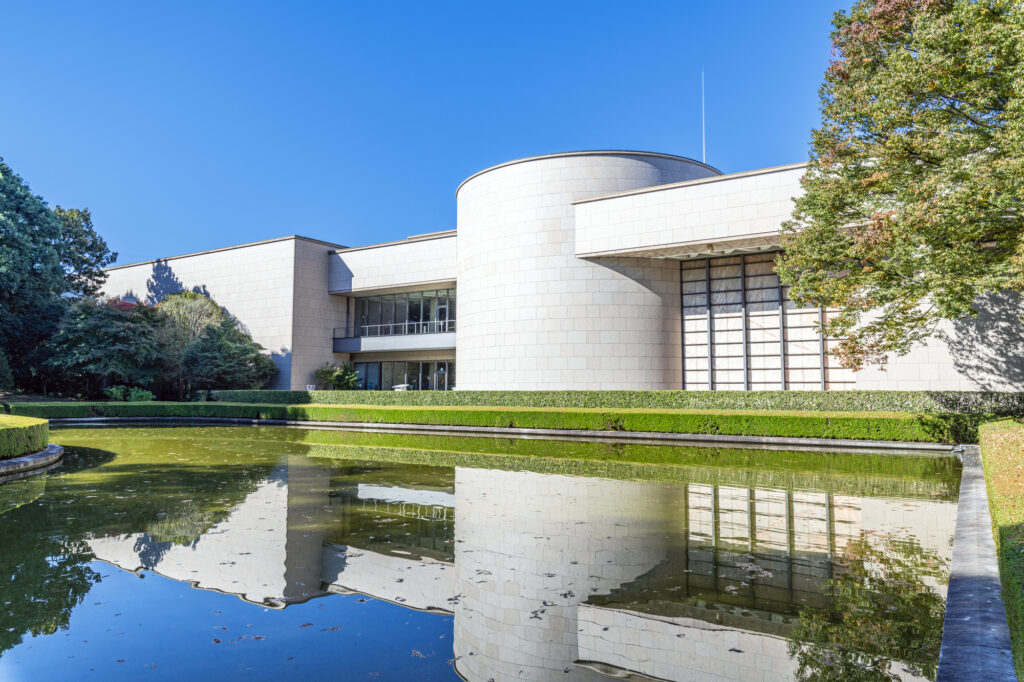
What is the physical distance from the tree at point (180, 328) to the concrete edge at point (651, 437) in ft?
21.1

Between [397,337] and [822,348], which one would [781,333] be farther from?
[397,337]

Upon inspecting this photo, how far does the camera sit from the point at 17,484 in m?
9.85

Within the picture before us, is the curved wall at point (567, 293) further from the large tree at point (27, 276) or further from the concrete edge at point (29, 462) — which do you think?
the large tree at point (27, 276)

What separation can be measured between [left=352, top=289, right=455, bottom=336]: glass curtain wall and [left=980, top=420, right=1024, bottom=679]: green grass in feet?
85.3

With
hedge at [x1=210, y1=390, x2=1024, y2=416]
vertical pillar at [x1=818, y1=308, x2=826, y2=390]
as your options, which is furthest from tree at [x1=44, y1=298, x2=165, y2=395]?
vertical pillar at [x1=818, y1=308, x2=826, y2=390]

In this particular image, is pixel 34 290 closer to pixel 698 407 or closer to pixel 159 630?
pixel 698 407

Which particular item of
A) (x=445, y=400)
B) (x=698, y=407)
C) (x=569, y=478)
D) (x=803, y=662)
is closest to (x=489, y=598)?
(x=803, y=662)

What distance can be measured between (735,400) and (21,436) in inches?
672

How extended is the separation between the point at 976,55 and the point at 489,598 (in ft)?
39.9

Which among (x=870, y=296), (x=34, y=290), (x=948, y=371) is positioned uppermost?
(x=34, y=290)

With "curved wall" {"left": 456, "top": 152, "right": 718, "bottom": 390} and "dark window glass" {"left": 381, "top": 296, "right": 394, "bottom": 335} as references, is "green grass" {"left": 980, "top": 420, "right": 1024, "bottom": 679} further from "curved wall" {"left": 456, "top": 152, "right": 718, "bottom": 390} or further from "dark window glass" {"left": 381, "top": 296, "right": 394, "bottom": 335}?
"dark window glass" {"left": 381, "top": 296, "right": 394, "bottom": 335}

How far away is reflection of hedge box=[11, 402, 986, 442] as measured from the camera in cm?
1541

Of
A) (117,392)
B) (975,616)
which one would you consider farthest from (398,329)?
(975,616)

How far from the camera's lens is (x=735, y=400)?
19.1m
